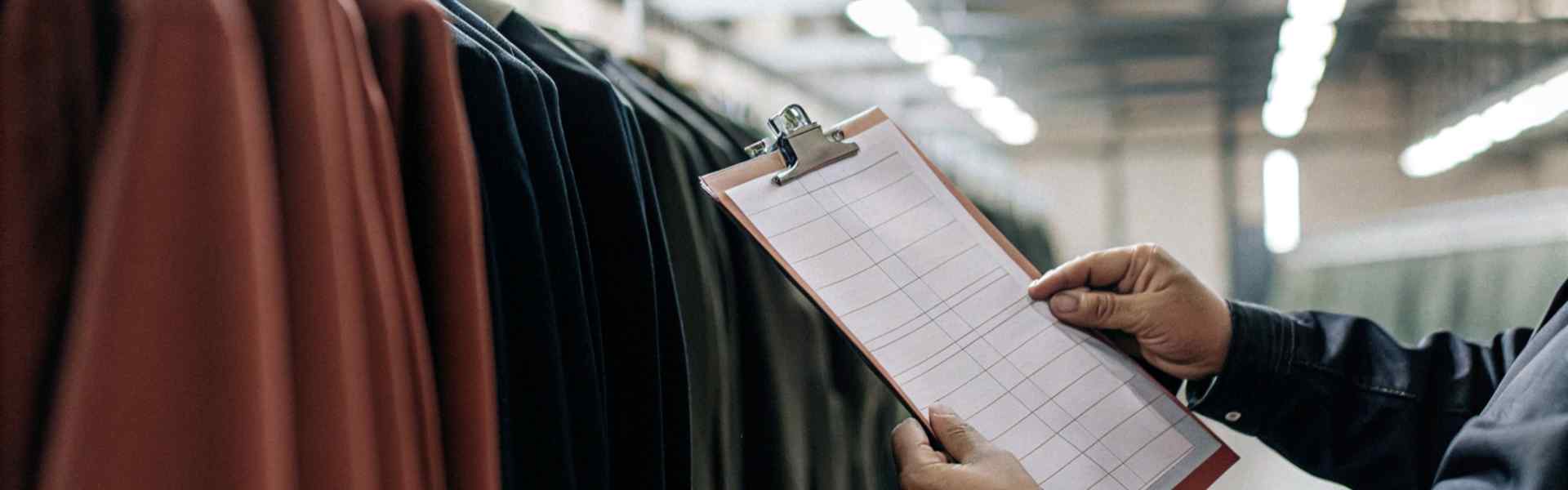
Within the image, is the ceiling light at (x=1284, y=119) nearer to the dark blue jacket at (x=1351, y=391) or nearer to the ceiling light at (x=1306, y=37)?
the ceiling light at (x=1306, y=37)

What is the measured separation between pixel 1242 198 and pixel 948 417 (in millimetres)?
4601

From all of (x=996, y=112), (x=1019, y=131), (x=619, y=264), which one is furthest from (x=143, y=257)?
(x=1019, y=131)

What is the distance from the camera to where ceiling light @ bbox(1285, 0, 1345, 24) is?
10.1ft

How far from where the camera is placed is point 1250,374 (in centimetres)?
99

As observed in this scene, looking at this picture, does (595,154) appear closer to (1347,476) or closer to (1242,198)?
(1347,476)

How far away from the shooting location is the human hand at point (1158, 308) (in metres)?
0.85

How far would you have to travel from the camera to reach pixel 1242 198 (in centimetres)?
479

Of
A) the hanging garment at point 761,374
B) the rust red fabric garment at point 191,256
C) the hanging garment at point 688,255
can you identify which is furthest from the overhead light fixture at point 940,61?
the rust red fabric garment at point 191,256

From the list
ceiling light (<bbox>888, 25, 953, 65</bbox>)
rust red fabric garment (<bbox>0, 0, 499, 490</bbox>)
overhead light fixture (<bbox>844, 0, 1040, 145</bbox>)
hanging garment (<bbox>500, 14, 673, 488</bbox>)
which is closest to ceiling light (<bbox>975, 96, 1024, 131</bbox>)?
overhead light fixture (<bbox>844, 0, 1040, 145</bbox>)

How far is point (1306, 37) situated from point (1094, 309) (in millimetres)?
3258

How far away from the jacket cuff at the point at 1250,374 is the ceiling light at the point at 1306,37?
2754mm

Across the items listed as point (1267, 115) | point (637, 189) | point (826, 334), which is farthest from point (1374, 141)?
point (637, 189)

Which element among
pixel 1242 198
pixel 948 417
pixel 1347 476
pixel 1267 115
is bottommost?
pixel 1347 476

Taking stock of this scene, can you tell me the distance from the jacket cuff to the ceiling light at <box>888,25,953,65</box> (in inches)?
91.0
